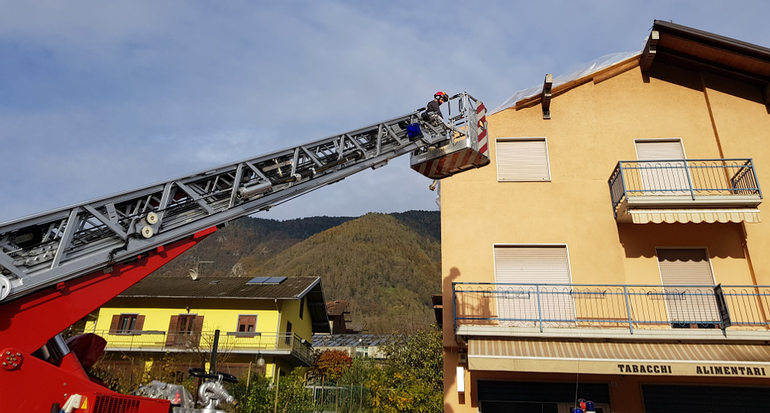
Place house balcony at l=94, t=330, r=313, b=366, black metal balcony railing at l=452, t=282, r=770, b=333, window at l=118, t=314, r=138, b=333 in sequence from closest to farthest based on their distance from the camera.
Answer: black metal balcony railing at l=452, t=282, r=770, b=333 < house balcony at l=94, t=330, r=313, b=366 < window at l=118, t=314, r=138, b=333

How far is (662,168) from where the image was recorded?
48.4 feet

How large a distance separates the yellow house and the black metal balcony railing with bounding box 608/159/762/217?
21.1 m

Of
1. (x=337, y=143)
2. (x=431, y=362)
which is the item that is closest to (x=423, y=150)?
(x=337, y=143)

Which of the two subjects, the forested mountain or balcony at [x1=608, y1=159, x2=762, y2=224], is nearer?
balcony at [x1=608, y1=159, x2=762, y2=224]

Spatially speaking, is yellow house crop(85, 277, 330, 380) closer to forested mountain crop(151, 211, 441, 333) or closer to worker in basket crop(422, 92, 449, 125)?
worker in basket crop(422, 92, 449, 125)

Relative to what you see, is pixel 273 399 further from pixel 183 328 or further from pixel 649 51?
pixel 649 51

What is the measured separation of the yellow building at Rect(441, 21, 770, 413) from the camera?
12023mm

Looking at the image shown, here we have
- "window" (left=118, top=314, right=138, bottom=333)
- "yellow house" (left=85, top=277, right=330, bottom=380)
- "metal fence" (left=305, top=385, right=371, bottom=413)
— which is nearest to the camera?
"metal fence" (left=305, top=385, right=371, bottom=413)

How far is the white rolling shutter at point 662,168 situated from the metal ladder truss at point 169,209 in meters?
8.83

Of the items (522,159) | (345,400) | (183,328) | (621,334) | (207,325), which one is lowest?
(345,400)

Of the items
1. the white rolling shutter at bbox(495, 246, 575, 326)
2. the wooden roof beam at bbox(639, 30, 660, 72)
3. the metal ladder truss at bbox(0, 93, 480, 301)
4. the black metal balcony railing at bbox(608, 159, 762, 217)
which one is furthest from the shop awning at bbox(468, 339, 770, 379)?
the wooden roof beam at bbox(639, 30, 660, 72)

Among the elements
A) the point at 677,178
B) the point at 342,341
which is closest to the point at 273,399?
the point at 677,178

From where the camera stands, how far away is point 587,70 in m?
16.1

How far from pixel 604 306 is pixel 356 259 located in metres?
108
